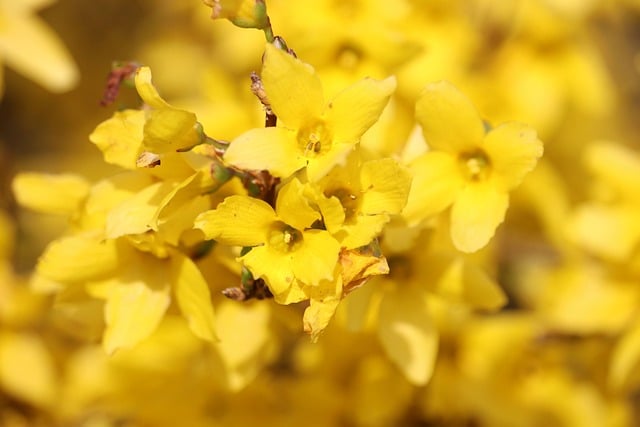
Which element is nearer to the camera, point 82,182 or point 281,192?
point 281,192

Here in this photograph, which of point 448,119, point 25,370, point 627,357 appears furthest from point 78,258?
point 627,357

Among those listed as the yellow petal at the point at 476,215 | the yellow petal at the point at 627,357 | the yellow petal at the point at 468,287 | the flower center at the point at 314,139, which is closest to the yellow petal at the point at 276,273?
the flower center at the point at 314,139

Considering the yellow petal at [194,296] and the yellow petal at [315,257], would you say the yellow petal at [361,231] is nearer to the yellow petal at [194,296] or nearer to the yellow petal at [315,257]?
the yellow petal at [315,257]

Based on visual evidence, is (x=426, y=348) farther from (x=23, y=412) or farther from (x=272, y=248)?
(x=23, y=412)

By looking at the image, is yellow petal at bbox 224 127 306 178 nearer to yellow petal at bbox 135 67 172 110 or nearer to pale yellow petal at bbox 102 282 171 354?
yellow petal at bbox 135 67 172 110

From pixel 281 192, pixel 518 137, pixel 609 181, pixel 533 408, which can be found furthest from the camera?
pixel 533 408

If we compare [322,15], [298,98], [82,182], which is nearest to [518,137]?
[298,98]

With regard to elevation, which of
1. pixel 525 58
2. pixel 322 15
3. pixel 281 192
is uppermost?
pixel 281 192

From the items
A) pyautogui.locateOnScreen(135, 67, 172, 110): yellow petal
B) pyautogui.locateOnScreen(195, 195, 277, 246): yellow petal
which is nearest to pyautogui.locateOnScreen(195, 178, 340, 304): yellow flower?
pyautogui.locateOnScreen(195, 195, 277, 246): yellow petal
